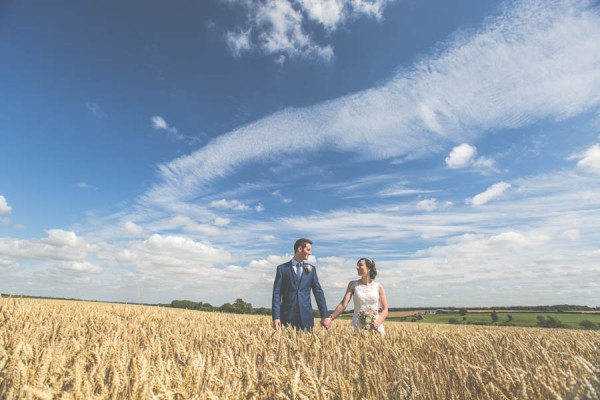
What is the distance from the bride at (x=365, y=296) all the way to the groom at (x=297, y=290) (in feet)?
2.19

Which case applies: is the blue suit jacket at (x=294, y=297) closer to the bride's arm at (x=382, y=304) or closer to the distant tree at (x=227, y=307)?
the bride's arm at (x=382, y=304)

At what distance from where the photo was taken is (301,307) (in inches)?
279

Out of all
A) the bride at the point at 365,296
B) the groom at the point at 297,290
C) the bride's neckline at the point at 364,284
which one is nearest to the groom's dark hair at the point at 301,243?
the groom at the point at 297,290

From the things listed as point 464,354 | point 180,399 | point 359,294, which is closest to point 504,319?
point 359,294

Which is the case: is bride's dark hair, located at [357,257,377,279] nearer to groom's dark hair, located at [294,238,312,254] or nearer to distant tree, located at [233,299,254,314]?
groom's dark hair, located at [294,238,312,254]

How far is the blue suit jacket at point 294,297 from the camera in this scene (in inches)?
277

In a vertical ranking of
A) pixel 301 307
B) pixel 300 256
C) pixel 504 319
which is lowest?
pixel 504 319

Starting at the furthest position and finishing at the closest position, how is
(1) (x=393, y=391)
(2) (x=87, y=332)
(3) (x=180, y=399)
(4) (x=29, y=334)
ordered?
(2) (x=87, y=332), (4) (x=29, y=334), (1) (x=393, y=391), (3) (x=180, y=399)

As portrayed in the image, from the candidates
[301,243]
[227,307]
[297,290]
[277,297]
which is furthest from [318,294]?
[227,307]

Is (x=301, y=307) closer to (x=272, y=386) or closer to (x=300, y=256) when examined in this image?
(x=300, y=256)

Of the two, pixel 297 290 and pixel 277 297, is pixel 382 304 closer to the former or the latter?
pixel 297 290

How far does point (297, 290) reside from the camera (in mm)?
7176

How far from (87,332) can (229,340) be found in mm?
2301

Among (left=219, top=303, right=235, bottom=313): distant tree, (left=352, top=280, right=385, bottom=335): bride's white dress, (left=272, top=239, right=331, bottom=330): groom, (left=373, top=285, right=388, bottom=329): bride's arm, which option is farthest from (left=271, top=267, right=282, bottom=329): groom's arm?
(left=219, top=303, right=235, bottom=313): distant tree
